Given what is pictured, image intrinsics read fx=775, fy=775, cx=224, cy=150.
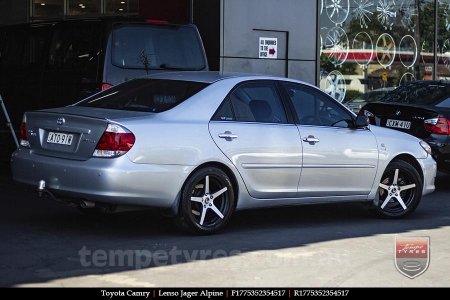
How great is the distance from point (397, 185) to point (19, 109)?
5.62 m

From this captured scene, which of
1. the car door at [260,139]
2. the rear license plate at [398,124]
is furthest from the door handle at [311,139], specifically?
the rear license plate at [398,124]

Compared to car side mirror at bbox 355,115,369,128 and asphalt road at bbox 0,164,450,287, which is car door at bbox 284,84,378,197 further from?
asphalt road at bbox 0,164,450,287

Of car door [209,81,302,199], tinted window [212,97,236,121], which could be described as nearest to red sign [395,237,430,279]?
car door [209,81,302,199]

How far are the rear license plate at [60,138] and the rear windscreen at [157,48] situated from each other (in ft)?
8.74

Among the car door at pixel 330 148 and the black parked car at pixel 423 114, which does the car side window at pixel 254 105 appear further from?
the black parked car at pixel 423 114

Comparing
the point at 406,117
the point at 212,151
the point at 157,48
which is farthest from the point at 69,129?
the point at 406,117

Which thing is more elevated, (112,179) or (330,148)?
(330,148)

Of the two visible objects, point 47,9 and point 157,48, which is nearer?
point 157,48

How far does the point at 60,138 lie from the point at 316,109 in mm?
2682

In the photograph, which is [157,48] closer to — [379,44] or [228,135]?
[228,135]

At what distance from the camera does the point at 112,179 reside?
21.1 feet

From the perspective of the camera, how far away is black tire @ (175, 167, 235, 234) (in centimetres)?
687

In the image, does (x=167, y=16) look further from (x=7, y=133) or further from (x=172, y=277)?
(x=172, y=277)

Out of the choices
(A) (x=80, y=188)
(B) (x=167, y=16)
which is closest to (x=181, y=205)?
(A) (x=80, y=188)
